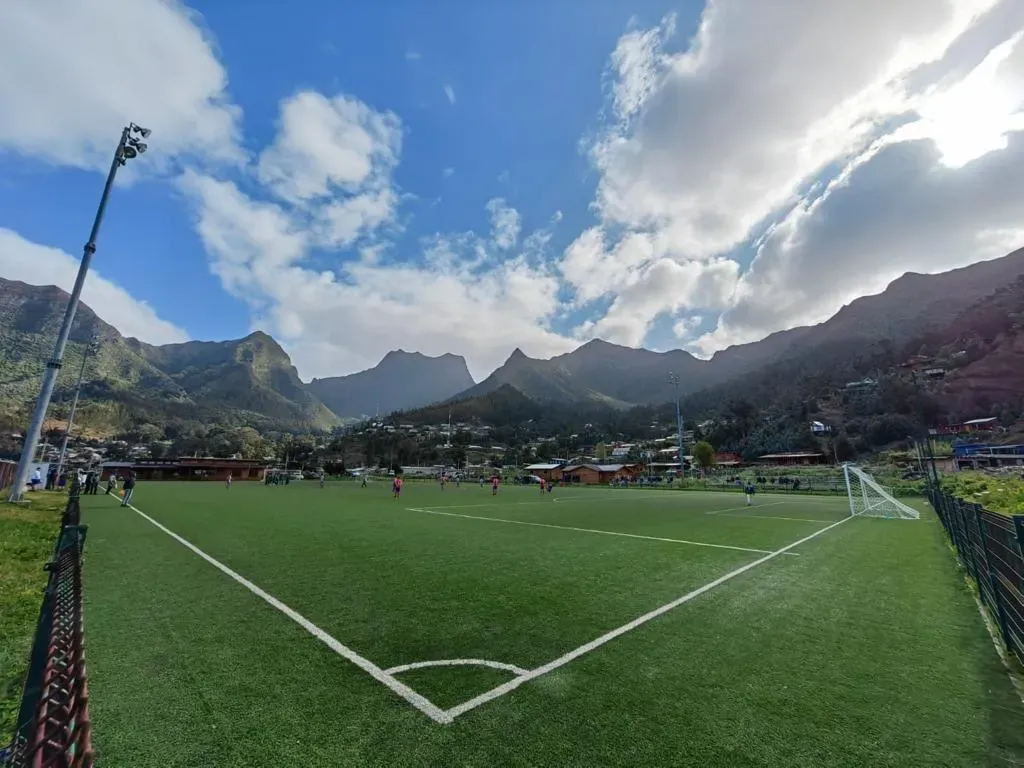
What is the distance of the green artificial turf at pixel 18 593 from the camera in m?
3.77

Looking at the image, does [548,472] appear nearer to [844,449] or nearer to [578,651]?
[844,449]

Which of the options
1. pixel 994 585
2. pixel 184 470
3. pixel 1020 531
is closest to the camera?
pixel 1020 531

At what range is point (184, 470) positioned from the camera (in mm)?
72188

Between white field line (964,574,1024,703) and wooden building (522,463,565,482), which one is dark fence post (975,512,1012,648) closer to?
white field line (964,574,1024,703)

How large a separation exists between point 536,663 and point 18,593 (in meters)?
7.63

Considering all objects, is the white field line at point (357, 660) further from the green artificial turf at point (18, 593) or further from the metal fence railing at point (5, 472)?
the metal fence railing at point (5, 472)

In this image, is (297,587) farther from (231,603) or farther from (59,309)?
(59,309)

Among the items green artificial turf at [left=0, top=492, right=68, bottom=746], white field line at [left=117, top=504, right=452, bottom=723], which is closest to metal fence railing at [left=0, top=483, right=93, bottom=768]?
green artificial turf at [left=0, top=492, right=68, bottom=746]

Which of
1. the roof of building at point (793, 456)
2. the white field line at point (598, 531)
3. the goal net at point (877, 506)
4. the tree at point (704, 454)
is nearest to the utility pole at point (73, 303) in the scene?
the white field line at point (598, 531)

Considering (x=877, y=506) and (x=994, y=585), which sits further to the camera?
(x=877, y=506)

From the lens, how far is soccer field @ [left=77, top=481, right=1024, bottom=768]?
315 cm

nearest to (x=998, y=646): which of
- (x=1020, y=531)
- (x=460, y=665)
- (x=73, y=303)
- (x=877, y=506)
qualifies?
(x=1020, y=531)

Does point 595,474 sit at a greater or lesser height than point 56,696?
greater

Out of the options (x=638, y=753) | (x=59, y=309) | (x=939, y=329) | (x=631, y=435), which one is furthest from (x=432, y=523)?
(x=59, y=309)
